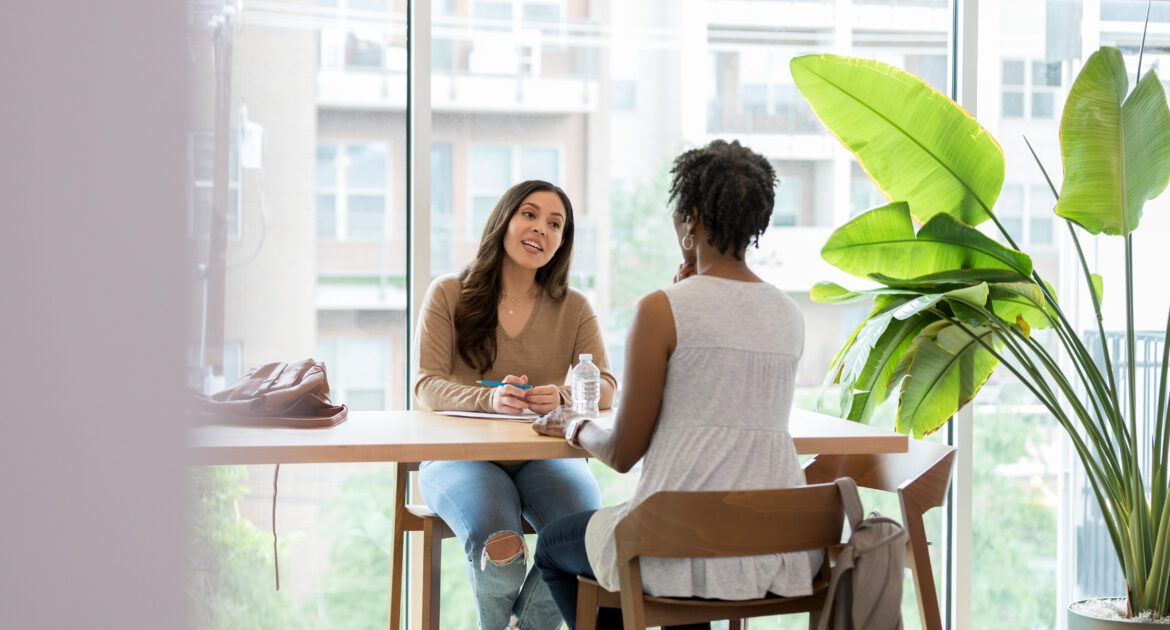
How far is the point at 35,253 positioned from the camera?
184 mm

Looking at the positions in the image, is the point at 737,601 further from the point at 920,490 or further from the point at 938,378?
the point at 938,378

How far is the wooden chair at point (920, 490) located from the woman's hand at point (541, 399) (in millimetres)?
738

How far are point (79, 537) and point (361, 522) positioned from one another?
2798mm

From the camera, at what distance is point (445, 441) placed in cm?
177

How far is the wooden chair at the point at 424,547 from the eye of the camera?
88.2 inches

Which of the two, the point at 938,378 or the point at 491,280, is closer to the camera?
the point at 491,280

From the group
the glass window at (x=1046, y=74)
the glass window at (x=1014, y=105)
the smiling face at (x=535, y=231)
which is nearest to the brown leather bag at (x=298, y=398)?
the smiling face at (x=535, y=231)

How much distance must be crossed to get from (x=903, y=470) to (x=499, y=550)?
2.96 ft

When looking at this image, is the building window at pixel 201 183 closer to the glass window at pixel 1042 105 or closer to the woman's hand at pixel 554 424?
the woman's hand at pixel 554 424

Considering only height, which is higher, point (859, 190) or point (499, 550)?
point (859, 190)

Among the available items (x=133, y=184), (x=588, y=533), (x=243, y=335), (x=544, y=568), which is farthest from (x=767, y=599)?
(x=133, y=184)

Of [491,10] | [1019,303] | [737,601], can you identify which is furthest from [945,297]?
[491,10]

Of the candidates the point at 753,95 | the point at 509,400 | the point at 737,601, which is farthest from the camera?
the point at 753,95

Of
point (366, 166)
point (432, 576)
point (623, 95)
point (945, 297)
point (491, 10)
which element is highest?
point (491, 10)
